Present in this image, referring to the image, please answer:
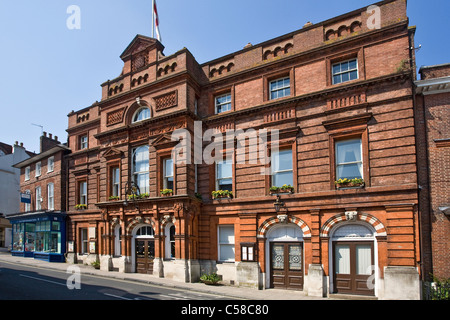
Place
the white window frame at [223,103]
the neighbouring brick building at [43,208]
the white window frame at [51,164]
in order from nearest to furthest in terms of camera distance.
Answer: the white window frame at [223,103] → the neighbouring brick building at [43,208] → the white window frame at [51,164]

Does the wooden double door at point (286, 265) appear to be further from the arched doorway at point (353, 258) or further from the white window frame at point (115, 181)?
the white window frame at point (115, 181)

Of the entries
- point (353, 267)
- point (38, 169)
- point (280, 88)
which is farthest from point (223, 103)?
point (38, 169)

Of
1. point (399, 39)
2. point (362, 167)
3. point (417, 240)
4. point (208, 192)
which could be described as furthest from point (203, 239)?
point (399, 39)

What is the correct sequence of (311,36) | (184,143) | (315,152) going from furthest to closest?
1. (184,143)
2. (311,36)
3. (315,152)

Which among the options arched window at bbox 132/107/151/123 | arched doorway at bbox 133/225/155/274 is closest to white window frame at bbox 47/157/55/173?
arched window at bbox 132/107/151/123

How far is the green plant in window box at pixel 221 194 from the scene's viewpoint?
17656mm

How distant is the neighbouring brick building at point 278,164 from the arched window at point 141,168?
0.09m

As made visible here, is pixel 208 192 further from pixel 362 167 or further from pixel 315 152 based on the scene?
pixel 362 167

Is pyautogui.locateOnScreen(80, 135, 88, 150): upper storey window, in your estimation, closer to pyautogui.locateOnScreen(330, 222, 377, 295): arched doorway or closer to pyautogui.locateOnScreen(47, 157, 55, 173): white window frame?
pyautogui.locateOnScreen(47, 157, 55, 173): white window frame

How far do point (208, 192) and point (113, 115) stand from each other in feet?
29.8

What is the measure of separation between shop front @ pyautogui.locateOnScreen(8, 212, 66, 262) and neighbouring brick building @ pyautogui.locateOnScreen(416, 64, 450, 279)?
25.4 metres

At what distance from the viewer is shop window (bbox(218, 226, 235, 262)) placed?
17.6m

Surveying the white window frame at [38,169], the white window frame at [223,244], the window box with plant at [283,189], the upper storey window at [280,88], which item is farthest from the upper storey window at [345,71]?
the white window frame at [38,169]

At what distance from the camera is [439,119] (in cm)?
1430
